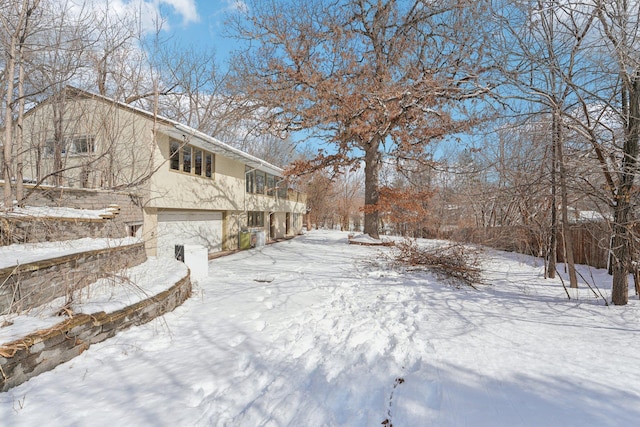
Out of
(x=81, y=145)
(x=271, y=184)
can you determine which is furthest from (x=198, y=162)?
(x=271, y=184)

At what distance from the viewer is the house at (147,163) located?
828 centimetres

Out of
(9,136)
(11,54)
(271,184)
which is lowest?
(9,136)

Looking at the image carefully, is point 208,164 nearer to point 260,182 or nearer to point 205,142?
point 205,142

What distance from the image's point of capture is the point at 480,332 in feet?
13.0

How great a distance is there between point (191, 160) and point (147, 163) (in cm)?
226

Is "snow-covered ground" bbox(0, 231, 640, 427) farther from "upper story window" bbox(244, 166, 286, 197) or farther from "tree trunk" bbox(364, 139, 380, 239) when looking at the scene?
"upper story window" bbox(244, 166, 286, 197)

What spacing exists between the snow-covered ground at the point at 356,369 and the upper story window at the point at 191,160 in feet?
22.7

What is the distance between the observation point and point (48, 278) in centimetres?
383

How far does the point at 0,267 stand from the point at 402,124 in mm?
13021

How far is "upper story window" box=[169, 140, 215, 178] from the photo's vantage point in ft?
34.7

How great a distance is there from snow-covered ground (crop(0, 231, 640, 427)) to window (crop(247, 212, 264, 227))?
40.8 feet

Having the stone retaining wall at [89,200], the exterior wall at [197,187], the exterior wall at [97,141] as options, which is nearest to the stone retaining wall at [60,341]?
the stone retaining wall at [89,200]

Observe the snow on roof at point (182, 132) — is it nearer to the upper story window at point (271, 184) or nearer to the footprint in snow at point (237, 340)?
the upper story window at point (271, 184)

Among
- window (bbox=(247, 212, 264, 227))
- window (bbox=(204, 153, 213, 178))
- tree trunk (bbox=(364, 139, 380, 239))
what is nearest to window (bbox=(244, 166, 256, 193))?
window (bbox=(247, 212, 264, 227))
